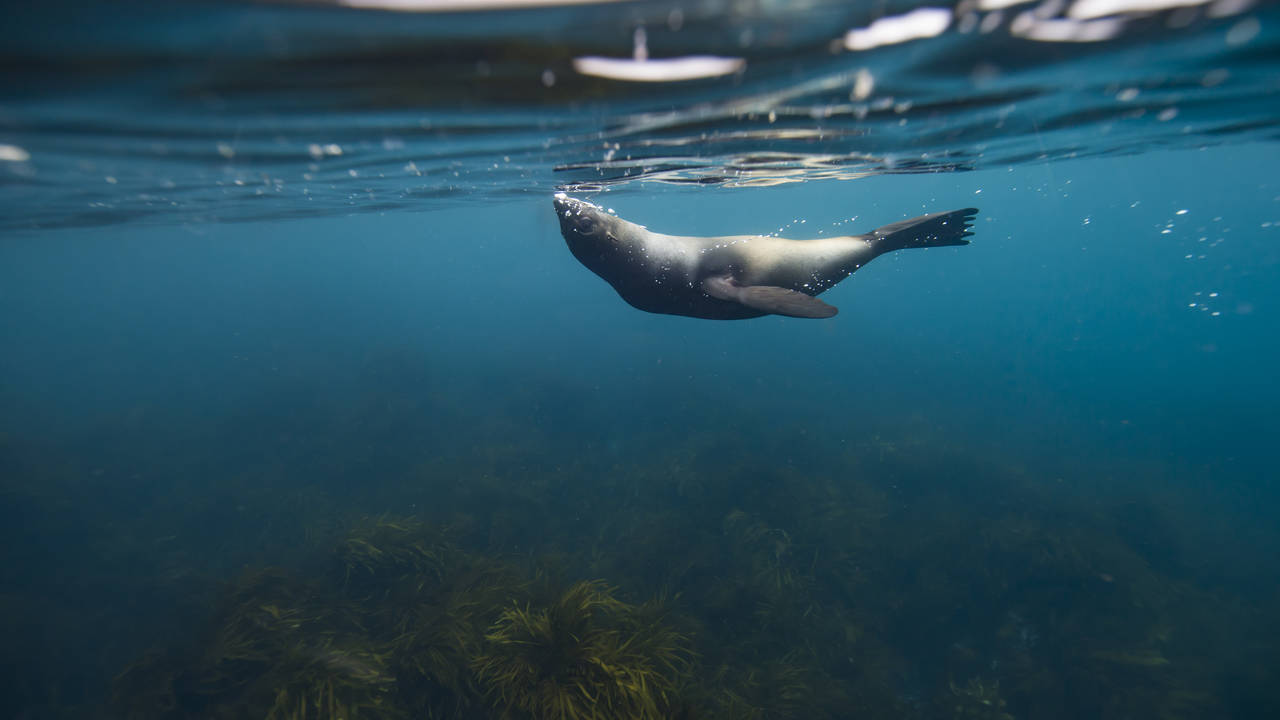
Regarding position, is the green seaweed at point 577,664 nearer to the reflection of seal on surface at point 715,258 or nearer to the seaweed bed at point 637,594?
the seaweed bed at point 637,594

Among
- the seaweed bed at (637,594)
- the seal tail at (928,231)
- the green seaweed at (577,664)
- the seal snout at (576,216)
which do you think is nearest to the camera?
the seal snout at (576,216)

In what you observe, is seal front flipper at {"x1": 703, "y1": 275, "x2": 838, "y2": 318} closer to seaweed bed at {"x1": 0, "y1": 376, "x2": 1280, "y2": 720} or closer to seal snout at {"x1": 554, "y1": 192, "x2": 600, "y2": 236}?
seal snout at {"x1": 554, "y1": 192, "x2": 600, "y2": 236}

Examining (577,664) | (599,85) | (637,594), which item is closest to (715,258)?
(599,85)

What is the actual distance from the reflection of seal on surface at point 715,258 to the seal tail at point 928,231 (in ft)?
0.03

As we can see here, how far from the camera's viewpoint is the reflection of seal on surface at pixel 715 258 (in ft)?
16.1

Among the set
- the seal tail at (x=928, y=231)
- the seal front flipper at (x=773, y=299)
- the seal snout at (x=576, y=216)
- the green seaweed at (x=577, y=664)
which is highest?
the seal snout at (x=576, y=216)

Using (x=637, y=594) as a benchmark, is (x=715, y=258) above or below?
above

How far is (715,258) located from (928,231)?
98.2 inches

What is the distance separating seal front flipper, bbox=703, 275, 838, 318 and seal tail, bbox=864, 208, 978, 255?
1.76m

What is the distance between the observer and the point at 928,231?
556cm

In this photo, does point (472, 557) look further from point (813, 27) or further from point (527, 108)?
point (813, 27)

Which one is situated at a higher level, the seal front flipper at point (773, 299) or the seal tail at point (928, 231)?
the seal tail at point (928, 231)

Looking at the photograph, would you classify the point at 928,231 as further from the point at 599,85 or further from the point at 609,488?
the point at 609,488

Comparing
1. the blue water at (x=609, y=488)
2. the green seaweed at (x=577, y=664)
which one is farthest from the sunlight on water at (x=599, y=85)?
the green seaweed at (x=577, y=664)
